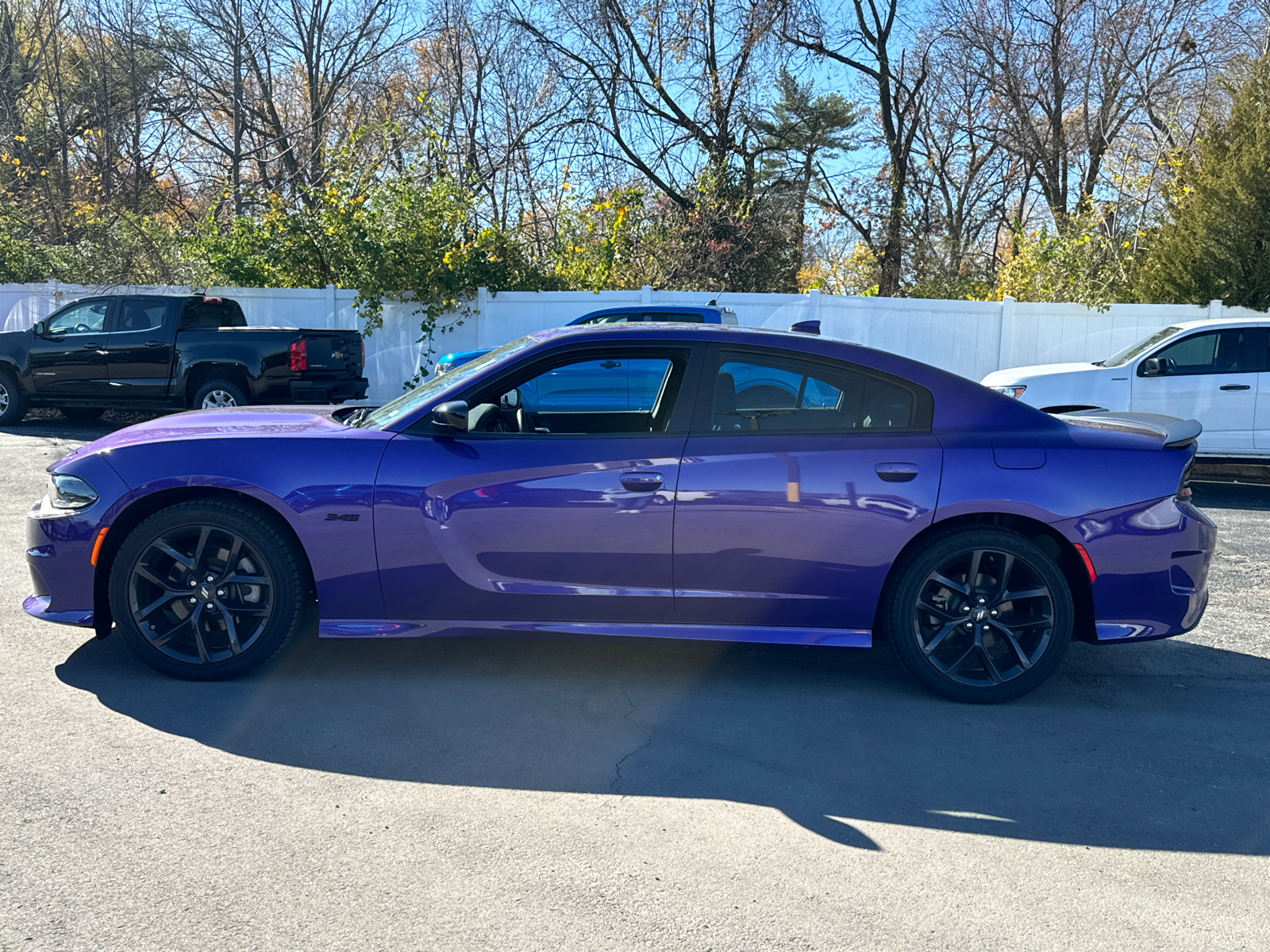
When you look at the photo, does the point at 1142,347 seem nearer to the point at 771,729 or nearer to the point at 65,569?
the point at 771,729

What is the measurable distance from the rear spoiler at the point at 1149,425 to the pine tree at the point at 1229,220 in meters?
13.0

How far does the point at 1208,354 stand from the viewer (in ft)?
33.7

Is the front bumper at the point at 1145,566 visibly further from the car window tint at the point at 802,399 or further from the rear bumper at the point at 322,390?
the rear bumper at the point at 322,390

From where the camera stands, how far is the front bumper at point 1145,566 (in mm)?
4289

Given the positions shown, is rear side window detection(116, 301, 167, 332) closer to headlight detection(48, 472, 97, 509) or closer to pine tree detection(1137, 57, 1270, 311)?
headlight detection(48, 472, 97, 509)

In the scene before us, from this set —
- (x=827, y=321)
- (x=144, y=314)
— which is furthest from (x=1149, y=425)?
(x=827, y=321)

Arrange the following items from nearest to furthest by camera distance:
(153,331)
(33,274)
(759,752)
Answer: (759,752) → (153,331) → (33,274)

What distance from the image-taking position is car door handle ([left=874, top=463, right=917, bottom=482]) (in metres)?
4.25

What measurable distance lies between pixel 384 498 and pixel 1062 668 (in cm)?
328

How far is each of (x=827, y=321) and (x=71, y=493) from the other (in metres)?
14.1

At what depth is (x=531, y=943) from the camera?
264 cm

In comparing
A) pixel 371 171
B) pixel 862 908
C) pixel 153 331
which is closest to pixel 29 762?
pixel 862 908

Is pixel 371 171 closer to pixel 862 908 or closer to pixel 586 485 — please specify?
pixel 586 485

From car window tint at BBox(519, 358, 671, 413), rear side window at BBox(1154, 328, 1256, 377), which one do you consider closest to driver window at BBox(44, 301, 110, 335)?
car window tint at BBox(519, 358, 671, 413)
